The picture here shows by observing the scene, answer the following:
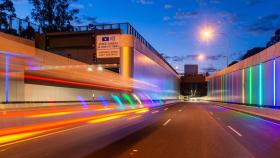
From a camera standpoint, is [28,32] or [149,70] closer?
[28,32]

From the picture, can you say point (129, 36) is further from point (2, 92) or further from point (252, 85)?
point (2, 92)

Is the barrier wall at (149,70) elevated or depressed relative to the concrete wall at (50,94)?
elevated

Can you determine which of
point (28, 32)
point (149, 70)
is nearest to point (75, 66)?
point (28, 32)

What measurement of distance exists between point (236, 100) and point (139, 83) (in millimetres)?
16424

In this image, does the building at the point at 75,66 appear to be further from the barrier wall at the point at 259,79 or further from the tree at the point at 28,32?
the barrier wall at the point at 259,79

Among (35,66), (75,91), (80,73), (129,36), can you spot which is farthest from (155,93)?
(35,66)

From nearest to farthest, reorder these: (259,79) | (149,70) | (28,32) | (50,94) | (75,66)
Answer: (50,94) < (75,66) < (259,79) < (28,32) < (149,70)

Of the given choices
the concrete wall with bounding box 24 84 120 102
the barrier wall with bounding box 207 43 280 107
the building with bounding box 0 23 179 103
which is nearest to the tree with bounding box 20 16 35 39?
the building with bounding box 0 23 179 103

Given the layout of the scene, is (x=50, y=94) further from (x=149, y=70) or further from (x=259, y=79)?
(x=149, y=70)

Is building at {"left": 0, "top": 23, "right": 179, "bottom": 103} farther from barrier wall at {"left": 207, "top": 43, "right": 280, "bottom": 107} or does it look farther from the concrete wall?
barrier wall at {"left": 207, "top": 43, "right": 280, "bottom": 107}

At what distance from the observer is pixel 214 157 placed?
1002 centimetres

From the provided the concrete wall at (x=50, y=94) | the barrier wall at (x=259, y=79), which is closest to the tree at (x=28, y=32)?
the concrete wall at (x=50, y=94)

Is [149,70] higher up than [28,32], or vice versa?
[28,32]

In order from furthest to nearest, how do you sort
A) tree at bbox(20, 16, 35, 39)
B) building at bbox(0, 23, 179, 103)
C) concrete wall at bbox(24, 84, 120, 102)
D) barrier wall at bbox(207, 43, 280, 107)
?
tree at bbox(20, 16, 35, 39) < barrier wall at bbox(207, 43, 280, 107) < concrete wall at bbox(24, 84, 120, 102) < building at bbox(0, 23, 179, 103)
